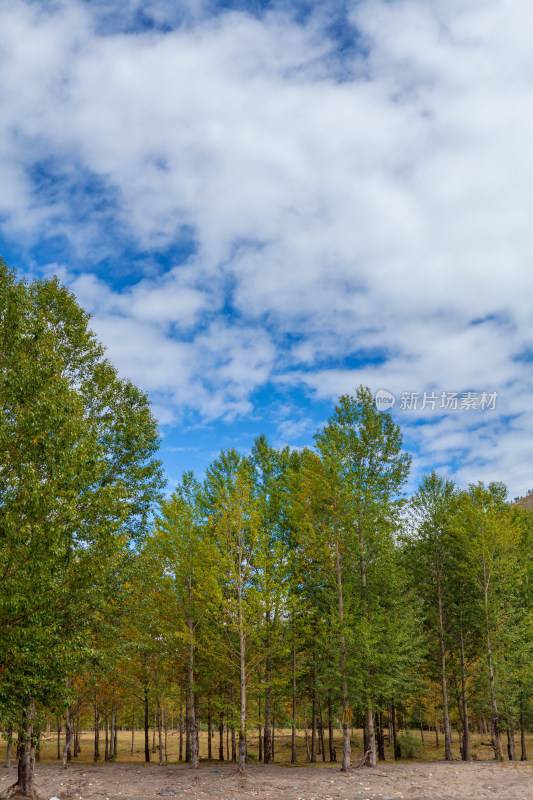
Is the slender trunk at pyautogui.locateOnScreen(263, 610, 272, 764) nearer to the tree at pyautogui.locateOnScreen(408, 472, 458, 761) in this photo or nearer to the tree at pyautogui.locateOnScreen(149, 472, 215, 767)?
the tree at pyautogui.locateOnScreen(149, 472, 215, 767)

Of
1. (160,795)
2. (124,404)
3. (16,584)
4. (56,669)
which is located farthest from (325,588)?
(16,584)

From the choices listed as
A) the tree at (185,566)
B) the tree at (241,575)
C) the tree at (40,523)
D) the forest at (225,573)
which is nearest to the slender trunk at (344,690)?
the forest at (225,573)

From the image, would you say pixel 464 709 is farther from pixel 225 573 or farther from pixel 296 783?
pixel 225 573

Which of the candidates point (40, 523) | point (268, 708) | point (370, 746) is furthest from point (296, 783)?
point (40, 523)

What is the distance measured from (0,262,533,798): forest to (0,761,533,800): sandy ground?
179cm

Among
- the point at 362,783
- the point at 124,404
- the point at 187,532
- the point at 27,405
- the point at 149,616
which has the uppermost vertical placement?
the point at 124,404

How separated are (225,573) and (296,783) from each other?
972cm

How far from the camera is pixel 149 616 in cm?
2791

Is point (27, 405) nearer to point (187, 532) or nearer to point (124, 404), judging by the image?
point (124, 404)

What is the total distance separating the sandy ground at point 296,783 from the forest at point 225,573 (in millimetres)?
1788

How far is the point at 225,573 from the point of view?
90.5 feet

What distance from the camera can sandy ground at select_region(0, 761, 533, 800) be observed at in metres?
20.6

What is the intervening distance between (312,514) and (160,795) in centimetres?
1444

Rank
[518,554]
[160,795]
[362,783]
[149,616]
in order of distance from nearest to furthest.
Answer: [160,795]
[362,783]
[149,616]
[518,554]
